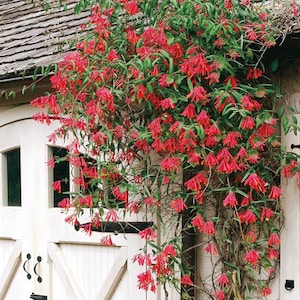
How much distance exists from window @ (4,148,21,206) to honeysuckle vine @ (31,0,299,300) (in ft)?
4.12

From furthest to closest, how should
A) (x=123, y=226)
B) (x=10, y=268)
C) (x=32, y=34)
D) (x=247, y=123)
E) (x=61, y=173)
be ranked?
(x=32, y=34) → (x=10, y=268) → (x=61, y=173) → (x=123, y=226) → (x=247, y=123)

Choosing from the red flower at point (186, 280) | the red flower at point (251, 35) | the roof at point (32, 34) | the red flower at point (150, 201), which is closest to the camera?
the red flower at point (251, 35)

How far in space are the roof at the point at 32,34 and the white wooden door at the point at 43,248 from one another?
0.46 meters

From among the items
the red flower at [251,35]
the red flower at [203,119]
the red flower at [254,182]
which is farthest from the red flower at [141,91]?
the red flower at [254,182]

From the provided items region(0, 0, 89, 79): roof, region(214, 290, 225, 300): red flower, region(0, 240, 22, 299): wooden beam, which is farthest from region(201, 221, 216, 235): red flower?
region(0, 240, 22, 299): wooden beam

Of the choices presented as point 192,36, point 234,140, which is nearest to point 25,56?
point 192,36

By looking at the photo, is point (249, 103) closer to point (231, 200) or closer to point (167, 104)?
point (167, 104)

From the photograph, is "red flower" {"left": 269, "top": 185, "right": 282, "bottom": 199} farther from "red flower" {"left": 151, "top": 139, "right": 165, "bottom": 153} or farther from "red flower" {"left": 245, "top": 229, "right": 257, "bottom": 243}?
"red flower" {"left": 151, "top": 139, "right": 165, "bottom": 153}

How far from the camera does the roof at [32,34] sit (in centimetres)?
502

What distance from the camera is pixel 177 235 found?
433 centimetres

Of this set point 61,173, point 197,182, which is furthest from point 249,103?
point 61,173

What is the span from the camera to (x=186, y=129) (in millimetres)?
3664

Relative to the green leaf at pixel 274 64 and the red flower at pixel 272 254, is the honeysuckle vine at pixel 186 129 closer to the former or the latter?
the red flower at pixel 272 254

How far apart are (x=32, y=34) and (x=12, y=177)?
1393 millimetres
